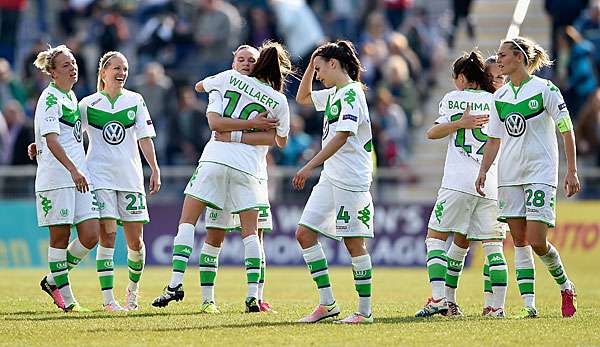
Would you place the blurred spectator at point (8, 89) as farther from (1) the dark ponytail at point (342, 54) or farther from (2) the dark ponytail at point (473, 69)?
(1) the dark ponytail at point (342, 54)

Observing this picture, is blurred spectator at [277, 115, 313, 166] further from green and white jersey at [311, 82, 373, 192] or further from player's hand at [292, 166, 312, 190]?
player's hand at [292, 166, 312, 190]

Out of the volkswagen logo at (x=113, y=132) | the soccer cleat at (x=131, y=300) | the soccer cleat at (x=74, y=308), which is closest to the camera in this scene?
the soccer cleat at (x=74, y=308)

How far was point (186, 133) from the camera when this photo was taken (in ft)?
83.0

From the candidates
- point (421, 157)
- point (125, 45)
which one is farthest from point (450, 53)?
point (125, 45)

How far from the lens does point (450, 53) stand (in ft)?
88.1

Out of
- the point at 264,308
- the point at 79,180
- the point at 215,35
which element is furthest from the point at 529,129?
the point at 215,35

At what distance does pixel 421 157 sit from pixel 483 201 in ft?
42.1

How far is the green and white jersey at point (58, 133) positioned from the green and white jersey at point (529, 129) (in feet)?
13.0

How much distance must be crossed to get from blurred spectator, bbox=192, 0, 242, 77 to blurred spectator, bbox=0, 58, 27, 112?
3.71 metres

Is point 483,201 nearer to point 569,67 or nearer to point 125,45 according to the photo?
point 569,67

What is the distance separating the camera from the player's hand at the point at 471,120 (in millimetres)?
12617

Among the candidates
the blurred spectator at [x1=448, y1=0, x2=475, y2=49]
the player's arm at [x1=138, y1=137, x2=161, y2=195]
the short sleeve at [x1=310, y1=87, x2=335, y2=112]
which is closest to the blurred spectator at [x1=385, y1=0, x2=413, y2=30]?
the blurred spectator at [x1=448, y1=0, x2=475, y2=49]

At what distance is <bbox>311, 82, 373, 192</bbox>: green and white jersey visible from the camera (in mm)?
11695

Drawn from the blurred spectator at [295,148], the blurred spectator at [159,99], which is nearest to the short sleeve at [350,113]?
the blurred spectator at [295,148]
